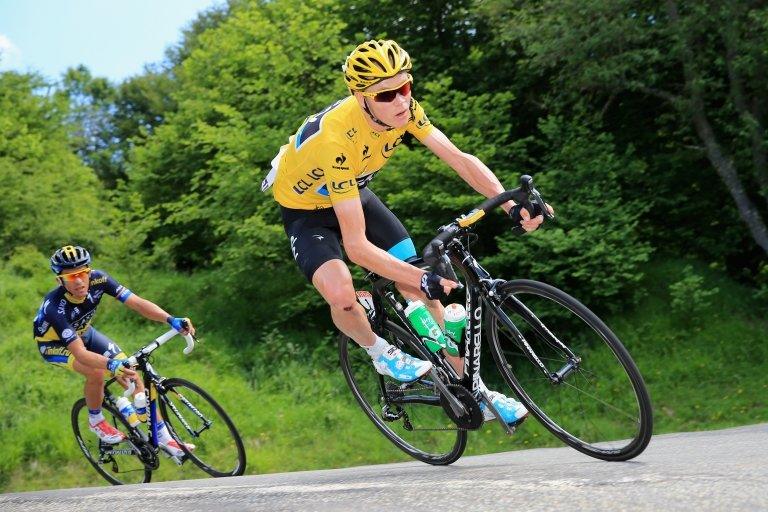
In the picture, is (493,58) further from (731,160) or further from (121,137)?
(121,137)

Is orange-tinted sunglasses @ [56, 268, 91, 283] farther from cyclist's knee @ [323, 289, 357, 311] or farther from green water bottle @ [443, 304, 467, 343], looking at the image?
green water bottle @ [443, 304, 467, 343]

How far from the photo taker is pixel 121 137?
53656 millimetres

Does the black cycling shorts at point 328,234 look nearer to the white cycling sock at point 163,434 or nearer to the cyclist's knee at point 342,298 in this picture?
the cyclist's knee at point 342,298

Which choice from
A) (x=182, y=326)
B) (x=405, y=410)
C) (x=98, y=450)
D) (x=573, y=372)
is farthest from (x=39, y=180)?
(x=573, y=372)

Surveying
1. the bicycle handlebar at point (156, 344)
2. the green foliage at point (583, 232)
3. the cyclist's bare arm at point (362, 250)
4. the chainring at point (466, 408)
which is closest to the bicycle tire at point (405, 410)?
the chainring at point (466, 408)

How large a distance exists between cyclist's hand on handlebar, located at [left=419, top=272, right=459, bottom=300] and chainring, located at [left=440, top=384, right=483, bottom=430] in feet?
2.86

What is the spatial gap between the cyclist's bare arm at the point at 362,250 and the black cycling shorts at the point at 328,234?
495 millimetres

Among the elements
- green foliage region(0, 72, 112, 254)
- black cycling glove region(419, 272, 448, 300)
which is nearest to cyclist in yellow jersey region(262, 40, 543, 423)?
black cycling glove region(419, 272, 448, 300)

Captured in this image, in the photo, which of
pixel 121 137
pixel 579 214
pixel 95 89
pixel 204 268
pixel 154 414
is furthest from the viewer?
pixel 95 89

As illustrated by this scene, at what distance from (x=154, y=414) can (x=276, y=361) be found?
23.1ft

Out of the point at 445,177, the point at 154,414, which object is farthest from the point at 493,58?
the point at 154,414

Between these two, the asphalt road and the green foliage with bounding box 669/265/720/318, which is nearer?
the asphalt road

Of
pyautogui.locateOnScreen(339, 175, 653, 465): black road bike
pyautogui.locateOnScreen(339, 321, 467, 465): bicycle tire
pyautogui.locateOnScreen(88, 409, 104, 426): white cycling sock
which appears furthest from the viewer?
pyautogui.locateOnScreen(88, 409, 104, 426): white cycling sock

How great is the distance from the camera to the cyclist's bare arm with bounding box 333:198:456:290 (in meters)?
4.45
